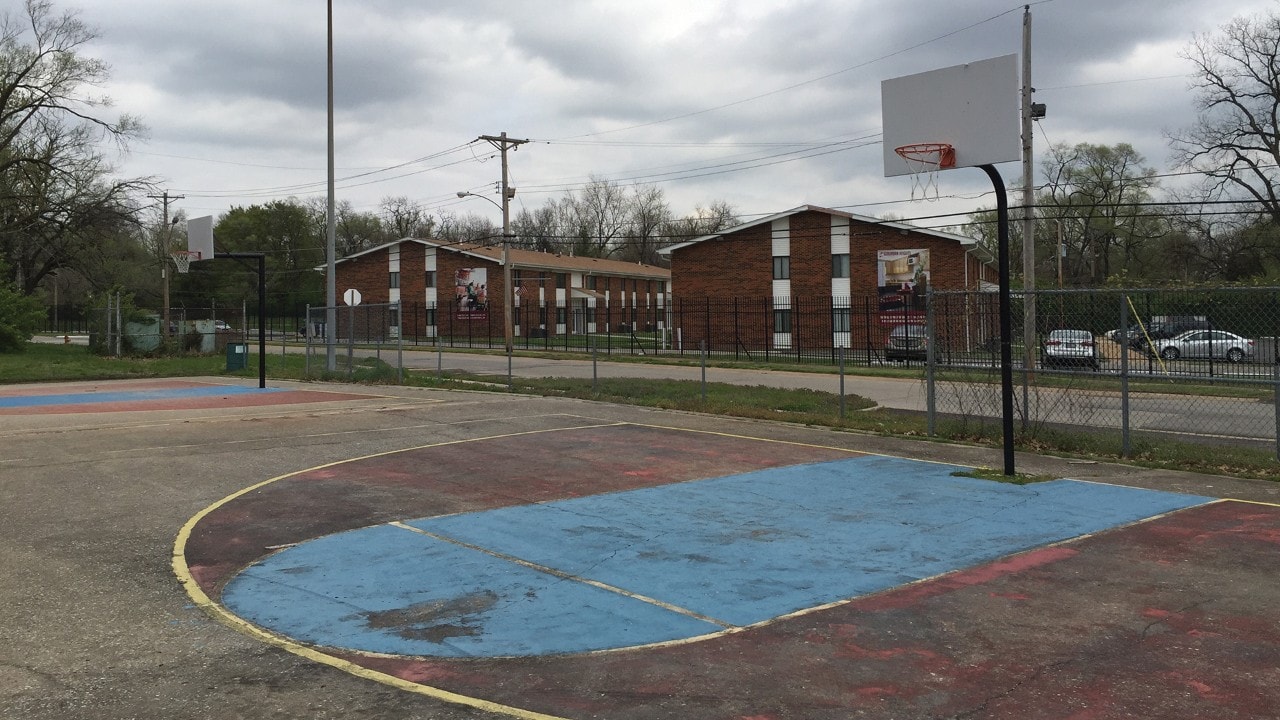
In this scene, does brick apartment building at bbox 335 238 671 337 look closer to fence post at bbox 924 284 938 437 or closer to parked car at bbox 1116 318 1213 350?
fence post at bbox 924 284 938 437

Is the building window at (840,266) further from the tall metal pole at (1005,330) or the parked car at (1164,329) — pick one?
the tall metal pole at (1005,330)

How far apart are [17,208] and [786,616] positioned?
158 ft

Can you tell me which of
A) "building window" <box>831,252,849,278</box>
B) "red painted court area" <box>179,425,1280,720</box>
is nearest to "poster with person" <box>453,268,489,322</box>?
"building window" <box>831,252,849,278</box>

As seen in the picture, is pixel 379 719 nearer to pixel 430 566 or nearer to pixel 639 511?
pixel 430 566

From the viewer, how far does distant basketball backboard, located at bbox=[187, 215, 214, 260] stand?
2781cm

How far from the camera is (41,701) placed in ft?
15.7

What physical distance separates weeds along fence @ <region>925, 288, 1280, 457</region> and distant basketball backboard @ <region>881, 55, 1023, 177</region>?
2.20m

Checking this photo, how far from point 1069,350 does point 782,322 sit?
121 feet

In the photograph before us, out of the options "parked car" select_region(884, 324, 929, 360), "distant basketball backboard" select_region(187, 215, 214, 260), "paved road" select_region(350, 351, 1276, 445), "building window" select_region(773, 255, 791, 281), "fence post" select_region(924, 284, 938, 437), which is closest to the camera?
"fence post" select_region(924, 284, 938, 437)

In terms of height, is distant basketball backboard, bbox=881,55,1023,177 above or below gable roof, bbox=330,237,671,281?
below

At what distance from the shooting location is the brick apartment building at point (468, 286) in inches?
2591

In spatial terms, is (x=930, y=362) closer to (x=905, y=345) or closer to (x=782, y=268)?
(x=905, y=345)

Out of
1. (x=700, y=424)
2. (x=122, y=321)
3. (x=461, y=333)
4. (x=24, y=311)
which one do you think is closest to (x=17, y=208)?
(x=24, y=311)

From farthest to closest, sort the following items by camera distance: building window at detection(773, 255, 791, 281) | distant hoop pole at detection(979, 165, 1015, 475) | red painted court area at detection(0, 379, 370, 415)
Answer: building window at detection(773, 255, 791, 281) < red painted court area at detection(0, 379, 370, 415) < distant hoop pole at detection(979, 165, 1015, 475)
